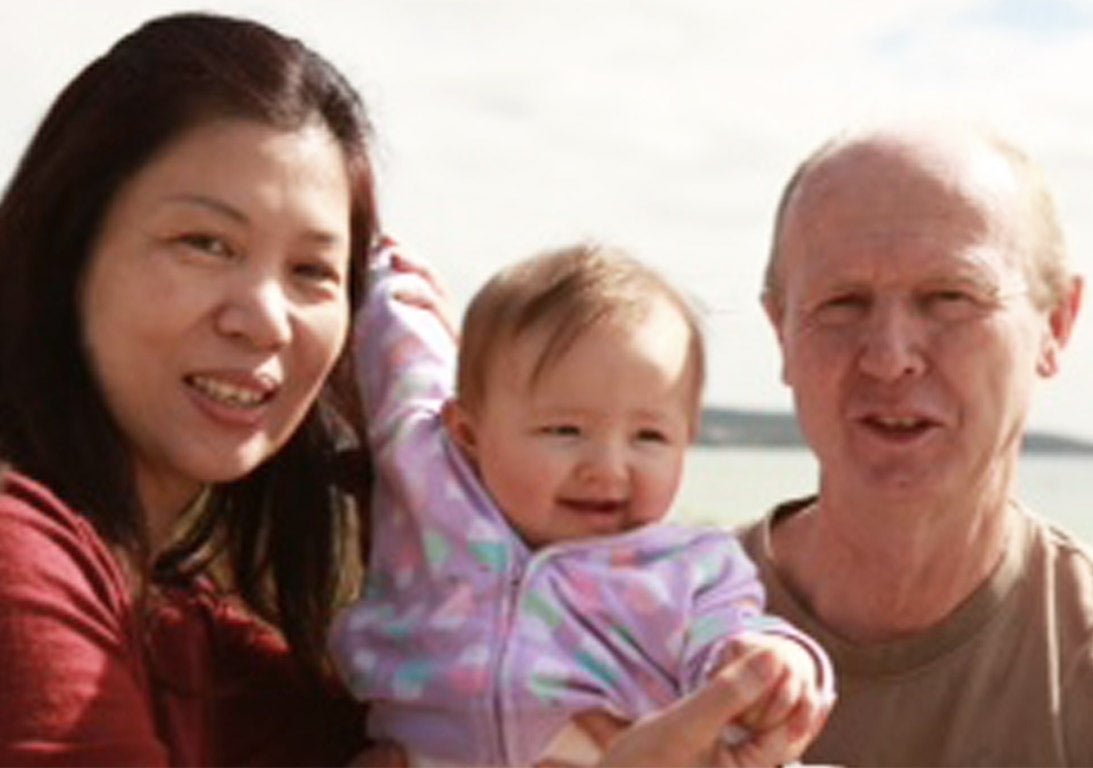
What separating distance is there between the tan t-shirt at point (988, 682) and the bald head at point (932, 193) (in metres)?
0.63

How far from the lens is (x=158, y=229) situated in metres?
2.80

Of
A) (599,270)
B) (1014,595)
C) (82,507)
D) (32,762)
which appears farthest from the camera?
(1014,595)

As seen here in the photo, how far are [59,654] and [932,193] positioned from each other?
2151 millimetres

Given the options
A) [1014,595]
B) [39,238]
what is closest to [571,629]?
[39,238]

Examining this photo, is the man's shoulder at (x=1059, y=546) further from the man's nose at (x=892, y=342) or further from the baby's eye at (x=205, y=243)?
the baby's eye at (x=205, y=243)

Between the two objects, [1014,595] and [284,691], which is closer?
[284,691]

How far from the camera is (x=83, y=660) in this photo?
2.46m

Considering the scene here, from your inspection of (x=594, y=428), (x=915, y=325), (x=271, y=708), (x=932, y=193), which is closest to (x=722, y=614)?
(x=594, y=428)

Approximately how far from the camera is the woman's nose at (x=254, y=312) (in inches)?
111

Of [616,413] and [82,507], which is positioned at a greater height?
[616,413]

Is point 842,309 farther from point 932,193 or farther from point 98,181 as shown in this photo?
point 98,181

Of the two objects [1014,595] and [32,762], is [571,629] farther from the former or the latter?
[1014,595]

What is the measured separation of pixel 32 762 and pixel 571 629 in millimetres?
888

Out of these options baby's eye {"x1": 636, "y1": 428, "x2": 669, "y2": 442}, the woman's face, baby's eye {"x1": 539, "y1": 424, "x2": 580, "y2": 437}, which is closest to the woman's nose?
the woman's face
